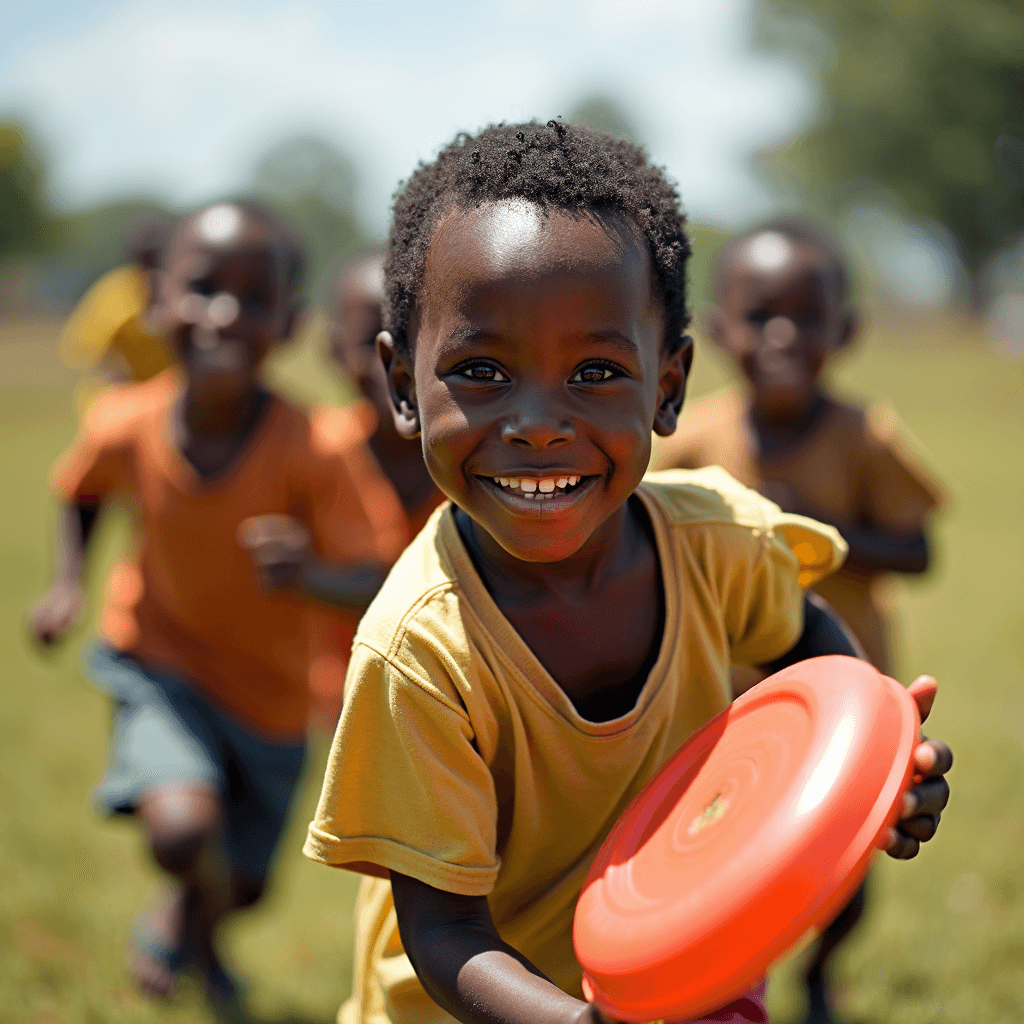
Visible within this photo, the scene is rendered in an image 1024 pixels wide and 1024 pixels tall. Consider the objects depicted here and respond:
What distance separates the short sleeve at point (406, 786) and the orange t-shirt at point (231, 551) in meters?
1.83

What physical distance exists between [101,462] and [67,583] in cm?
41

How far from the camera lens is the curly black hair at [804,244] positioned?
3883 mm

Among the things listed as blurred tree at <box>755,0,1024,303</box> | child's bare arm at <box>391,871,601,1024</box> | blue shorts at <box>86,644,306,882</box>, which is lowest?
blue shorts at <box>86,644,306,882</box>

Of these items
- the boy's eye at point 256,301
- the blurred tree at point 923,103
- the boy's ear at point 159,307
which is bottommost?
the boy's ear at point 159,307

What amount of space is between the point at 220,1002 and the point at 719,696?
7.71 feet

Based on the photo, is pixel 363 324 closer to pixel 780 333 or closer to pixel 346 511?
pixel 346 511

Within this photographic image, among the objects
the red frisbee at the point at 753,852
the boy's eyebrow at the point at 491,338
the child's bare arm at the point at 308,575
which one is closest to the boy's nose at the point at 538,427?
the boy's eyebrow at the point at 491,338

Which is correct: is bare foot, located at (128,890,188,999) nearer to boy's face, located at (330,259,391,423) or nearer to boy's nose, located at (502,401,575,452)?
boy's face, located at (330,259,391,423)

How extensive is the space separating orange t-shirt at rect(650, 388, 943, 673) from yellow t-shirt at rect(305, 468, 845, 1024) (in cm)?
150

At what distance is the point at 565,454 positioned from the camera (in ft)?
5.33

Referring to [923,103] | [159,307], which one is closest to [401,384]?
[159,307]

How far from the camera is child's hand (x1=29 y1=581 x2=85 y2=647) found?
3.56m

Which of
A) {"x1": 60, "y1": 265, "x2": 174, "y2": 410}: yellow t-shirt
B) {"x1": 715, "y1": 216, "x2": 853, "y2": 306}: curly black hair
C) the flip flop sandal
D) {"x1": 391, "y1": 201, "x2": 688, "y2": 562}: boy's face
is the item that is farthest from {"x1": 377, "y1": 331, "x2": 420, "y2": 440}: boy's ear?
{"x1": 60, "y1": 265, "x2": 174, "y2": 410}: yellow t-shirt

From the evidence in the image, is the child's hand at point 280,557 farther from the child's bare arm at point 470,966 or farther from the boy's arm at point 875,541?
the child's bare arm at point 470,966
